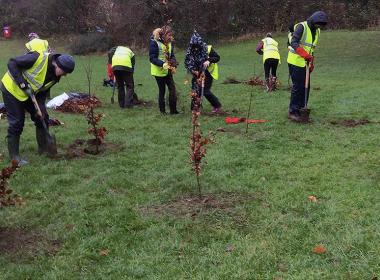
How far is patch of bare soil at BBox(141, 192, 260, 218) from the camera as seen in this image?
16.4 feet

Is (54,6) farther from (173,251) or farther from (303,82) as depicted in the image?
(173,251)

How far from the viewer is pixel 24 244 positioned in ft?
14.6

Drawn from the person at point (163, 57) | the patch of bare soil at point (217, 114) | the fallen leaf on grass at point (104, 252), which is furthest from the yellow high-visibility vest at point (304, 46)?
the fallen leaf on grass at point (104, 252)

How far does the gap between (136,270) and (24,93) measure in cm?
368

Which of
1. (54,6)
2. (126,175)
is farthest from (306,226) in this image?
(54,6)

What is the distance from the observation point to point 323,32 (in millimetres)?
28297

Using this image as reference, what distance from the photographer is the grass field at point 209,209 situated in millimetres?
3979

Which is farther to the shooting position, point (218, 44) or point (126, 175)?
point (218, 44)

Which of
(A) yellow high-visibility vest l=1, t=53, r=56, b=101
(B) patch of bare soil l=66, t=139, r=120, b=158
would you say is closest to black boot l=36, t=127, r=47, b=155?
(B) patch of bare soil l=66, t=139, r=120, b=158

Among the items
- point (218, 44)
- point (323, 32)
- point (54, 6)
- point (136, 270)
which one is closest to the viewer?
point (136, 270)

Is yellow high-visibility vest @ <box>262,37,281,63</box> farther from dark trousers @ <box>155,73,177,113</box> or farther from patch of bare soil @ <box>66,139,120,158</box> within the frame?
patch of bare soil @ <box>66,139,120,158</box>

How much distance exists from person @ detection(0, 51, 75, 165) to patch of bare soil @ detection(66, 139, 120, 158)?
2.69 ft

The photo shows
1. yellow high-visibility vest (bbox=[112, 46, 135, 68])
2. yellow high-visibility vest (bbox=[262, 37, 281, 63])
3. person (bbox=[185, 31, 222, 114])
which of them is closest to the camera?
person (bbox=[185, 31, 222, 114])

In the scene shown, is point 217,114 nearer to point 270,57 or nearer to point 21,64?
point 270,57
